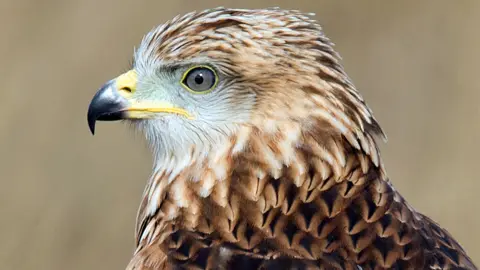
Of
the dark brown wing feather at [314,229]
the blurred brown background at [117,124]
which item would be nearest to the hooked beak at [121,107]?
the dark brown wing feather at [314,229]

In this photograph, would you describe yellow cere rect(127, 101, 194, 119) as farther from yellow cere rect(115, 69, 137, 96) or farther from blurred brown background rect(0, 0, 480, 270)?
blurred brown background rect(0, 0, 480, 270)

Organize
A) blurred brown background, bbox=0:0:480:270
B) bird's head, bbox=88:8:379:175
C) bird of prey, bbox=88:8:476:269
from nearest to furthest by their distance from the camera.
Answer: bird of prey, bbox=88:8:476:269 < bird's head, bbox=88:8:379:175 < blurred brown background, bbox=0:0:480:270

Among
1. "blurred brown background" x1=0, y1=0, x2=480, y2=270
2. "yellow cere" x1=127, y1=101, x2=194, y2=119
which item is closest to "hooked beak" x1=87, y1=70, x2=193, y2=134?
"yellow cere" x1=127, y1=101, x2=194, y2=119

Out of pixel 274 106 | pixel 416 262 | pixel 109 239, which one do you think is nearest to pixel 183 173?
pixel 274 106

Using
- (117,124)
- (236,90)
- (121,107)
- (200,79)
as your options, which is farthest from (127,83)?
(117,124)

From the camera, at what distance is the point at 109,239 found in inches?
328

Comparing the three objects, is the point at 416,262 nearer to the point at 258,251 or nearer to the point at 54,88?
the point at 258,251

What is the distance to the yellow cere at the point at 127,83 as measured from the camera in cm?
539

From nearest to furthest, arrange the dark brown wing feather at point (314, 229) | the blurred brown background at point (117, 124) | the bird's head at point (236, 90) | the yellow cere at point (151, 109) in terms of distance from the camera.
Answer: the dark brown wing feather at point (314, 229)
the bird's head at point (236, 90)
the yellow cere at point (151, 109)
the blurred brown background at point (117, 124)

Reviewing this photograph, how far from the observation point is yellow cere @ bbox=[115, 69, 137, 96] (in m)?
5.39

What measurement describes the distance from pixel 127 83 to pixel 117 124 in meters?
3.29

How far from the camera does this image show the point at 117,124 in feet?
28.5

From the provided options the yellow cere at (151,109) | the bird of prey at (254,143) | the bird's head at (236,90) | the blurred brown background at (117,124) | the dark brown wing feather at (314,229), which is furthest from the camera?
the blurred brown background at (117,124)

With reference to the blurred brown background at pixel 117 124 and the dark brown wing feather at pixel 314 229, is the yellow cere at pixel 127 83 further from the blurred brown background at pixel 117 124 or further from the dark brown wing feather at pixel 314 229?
the blurred brown background at pixel 117 124
